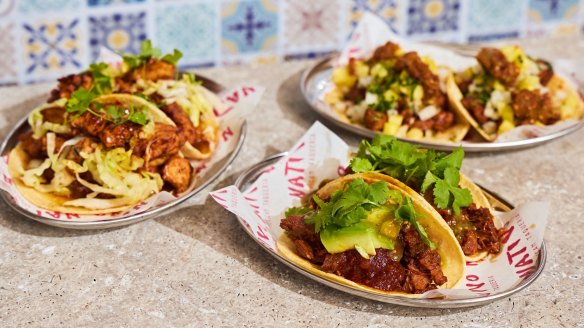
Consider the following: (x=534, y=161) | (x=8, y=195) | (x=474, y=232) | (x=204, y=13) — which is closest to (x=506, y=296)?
(x=474, y=232)

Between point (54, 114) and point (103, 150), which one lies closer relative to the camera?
point (103, 150)

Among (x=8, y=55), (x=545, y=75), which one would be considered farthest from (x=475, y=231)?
(x=8, y=55)

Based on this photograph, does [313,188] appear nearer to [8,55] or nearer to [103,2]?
[103,2]

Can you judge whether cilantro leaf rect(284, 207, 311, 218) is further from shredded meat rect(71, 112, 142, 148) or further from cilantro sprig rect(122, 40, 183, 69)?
cilantro sprig rect(122, 40, 183, 69)

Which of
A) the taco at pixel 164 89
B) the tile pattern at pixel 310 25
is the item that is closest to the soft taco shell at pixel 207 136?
the taco at pixel 164 89

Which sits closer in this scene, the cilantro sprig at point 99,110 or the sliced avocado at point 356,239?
the sliced avocado at point 356,239

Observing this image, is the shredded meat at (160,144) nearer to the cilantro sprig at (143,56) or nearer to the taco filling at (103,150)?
the taco filling at (103,150)
